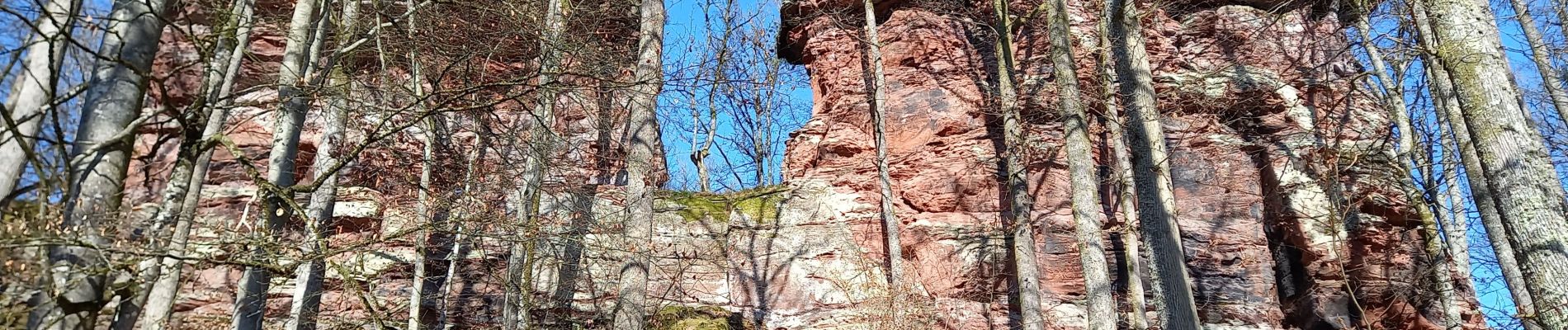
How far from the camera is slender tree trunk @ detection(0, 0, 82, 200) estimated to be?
4547mm

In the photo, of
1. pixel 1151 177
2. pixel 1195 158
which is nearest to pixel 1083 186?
pixel 1151 177

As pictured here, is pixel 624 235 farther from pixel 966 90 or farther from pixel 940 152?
pixel 966 90

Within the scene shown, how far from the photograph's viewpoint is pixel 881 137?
14039 mm

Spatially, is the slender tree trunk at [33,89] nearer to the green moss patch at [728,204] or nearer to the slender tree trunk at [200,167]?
the slender tree trunk at [200,167]

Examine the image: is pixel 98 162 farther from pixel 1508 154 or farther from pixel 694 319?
pixel 1508 154

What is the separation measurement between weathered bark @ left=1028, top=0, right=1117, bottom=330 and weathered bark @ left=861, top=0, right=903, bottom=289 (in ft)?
8.18

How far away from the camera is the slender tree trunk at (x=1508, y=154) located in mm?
6301

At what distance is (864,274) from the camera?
13055 millimetres

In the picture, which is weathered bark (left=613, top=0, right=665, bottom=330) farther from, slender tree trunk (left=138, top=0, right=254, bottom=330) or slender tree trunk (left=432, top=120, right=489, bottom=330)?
slender tree trunk (left=138, top=0, right=254, bottom=330)

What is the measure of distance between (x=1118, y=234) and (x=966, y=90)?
315cm

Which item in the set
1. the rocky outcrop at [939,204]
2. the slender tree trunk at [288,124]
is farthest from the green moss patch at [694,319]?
the slender tree trunk at [288,124]

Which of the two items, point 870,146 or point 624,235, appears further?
point 870,146

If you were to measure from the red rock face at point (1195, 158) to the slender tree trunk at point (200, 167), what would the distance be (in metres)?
8.75

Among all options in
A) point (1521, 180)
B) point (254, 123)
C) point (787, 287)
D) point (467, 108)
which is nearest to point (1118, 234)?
point (787, 287)
